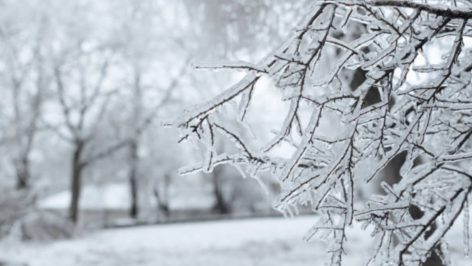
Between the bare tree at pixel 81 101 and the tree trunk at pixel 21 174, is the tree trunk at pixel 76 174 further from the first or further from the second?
the tree trunk at pixel 21 174

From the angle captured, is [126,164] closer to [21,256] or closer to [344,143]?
[21,256]

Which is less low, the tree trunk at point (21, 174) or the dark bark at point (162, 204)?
the tree trunk at point (21, 174)

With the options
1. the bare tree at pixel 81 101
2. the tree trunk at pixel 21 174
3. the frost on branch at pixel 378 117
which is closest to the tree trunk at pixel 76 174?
the bare tree at pixel 81 101

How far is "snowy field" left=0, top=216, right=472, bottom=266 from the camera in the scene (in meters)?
9.41

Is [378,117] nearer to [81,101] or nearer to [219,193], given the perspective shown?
[81,101]

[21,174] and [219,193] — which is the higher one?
[21,174]

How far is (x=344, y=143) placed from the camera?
7.08 ft

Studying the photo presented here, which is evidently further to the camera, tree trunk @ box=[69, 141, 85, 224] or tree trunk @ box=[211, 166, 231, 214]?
tree trunk @ box=[211, 166, 231, 214]

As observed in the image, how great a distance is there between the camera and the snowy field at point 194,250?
30.9 feet

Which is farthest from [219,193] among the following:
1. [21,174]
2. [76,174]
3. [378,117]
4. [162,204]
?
[378,117]

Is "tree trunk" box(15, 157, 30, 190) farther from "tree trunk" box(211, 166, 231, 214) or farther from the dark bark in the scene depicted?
the dark bark

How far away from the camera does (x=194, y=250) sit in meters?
11.6

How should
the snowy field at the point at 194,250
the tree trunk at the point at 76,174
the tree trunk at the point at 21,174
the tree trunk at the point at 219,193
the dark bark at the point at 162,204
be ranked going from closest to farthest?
the snowy field at the point at 194,250, the tree trunk at the point at 21,174, the tree trunk at the point at 76,174, the tree trunk at the point at 219,193, the dark bark at the point at 162,204

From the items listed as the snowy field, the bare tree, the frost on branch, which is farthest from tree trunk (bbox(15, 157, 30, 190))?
the frost on branch
